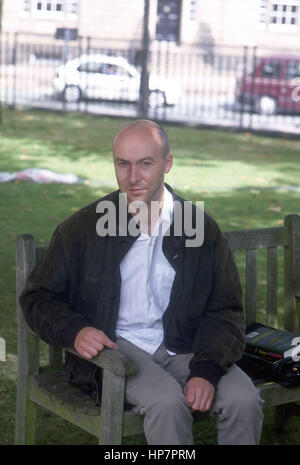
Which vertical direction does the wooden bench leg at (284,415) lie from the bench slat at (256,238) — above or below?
below

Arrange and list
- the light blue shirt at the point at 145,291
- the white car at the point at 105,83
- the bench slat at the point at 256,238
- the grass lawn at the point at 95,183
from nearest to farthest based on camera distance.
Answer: the light blue shirt at the point at 145,291, the bench slat at the point at 256,238, the grass lawn at the point at 95,183, the white car at the point at 105,83

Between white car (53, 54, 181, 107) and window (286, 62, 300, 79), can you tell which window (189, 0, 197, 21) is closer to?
white car (53, 54, 181, 107)

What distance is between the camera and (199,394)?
308 cm

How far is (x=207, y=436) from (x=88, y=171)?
898 centimetres

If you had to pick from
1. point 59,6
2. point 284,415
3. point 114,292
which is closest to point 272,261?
point 284,415

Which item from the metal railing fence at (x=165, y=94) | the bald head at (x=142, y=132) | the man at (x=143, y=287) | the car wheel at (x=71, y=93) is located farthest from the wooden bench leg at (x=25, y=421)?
the car wheel at (x=71, y=93)

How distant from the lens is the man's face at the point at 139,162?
336cm

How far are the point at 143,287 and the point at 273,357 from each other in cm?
69

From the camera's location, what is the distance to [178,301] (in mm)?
3316

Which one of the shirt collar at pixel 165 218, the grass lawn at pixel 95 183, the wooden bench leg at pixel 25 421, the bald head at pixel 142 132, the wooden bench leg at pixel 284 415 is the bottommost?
the grass lawn at pixel 95 183

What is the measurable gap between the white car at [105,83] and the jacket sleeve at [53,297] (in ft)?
70.3

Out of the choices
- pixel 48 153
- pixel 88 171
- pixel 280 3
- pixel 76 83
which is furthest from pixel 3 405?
pixel 280 3

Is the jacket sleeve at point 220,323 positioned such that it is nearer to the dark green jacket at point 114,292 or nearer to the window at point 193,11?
the dark green jacket at point 114,292

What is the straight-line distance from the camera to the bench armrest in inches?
117
